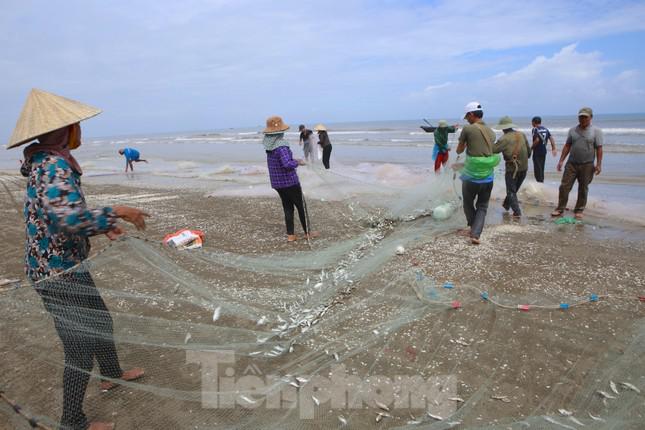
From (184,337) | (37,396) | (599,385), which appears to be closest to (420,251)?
(599,385)

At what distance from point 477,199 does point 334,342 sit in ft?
11.4

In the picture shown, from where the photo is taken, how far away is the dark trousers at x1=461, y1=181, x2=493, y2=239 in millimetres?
5590

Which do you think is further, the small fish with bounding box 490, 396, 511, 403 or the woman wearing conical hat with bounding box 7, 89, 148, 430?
the small fish with bounding box 490, 396, 511, 403

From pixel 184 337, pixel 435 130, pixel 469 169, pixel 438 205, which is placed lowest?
pixel 184 337

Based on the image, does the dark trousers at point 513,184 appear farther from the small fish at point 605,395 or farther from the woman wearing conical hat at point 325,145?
the woman wearing conical hat at point 325,145

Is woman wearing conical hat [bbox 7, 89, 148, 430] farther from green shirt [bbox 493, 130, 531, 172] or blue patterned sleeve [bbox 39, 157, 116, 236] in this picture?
green shirt [bbox 493, 130, 531, 172]

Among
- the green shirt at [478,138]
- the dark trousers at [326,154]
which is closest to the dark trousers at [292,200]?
the green shirt at [478,138]

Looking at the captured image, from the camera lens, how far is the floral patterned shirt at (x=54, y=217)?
2.09 metres

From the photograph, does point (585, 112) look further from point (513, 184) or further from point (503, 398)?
point (503, 398)

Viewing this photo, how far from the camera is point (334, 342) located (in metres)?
3.27

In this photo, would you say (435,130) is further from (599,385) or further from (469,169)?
(599,385)

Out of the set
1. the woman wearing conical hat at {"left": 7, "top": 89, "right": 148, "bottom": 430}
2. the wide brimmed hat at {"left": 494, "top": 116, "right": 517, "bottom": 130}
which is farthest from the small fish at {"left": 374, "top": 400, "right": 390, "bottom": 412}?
the wide brimmed hat at {"left": 494, "top": 116, "right": 517, "bottom": 130}

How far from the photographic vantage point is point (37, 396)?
2797 mm

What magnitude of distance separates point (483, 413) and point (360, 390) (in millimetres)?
813
